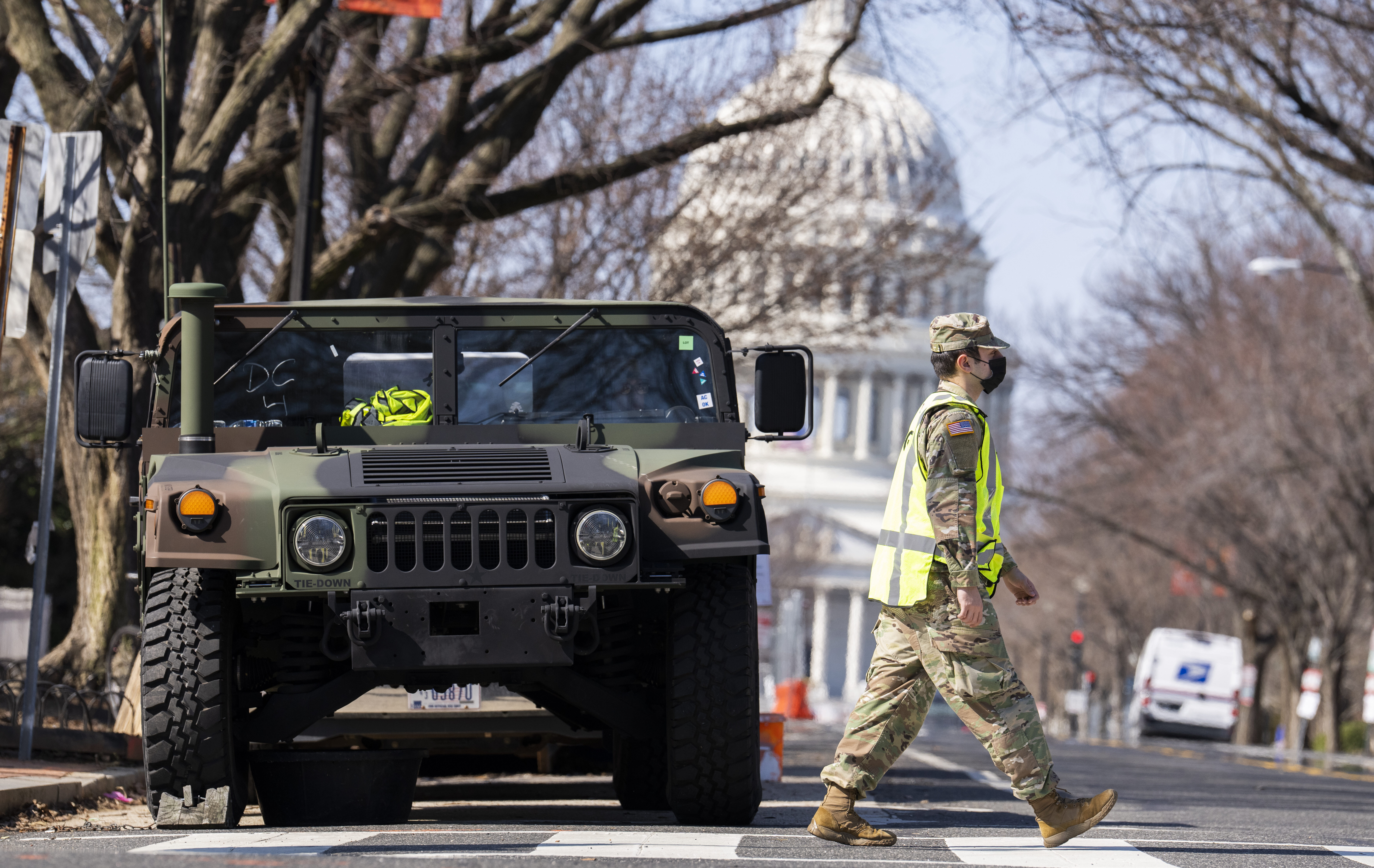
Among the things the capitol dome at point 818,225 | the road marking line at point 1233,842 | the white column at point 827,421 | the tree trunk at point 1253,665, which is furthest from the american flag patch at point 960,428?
the white column at point 827,421

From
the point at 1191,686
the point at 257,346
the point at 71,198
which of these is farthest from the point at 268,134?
the point at 1191,686

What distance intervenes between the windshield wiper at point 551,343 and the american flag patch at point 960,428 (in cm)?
224

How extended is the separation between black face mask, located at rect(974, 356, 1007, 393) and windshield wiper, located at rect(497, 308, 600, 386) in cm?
211

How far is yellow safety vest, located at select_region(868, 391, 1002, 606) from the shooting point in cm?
672

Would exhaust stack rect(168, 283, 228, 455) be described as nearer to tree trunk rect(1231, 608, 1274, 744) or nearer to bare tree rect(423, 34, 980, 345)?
bare tree rect(423, 34, 980, 345)

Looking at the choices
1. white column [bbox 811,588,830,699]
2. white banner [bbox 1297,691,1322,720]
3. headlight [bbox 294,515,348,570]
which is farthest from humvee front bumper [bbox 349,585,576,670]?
white column [bbox 811,588,830,699]

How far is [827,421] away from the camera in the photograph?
327 feet

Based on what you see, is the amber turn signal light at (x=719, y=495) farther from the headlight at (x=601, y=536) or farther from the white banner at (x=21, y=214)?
the white banner at (x=21, y=214)

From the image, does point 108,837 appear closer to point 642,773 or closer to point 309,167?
point 642,773

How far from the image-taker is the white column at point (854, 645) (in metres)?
96.6

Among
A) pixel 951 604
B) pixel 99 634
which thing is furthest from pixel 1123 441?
pixel 951 604

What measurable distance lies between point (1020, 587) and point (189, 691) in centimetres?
297

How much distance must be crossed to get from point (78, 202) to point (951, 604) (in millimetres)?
5978

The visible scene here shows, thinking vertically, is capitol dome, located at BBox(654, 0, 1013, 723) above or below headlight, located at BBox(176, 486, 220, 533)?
above
